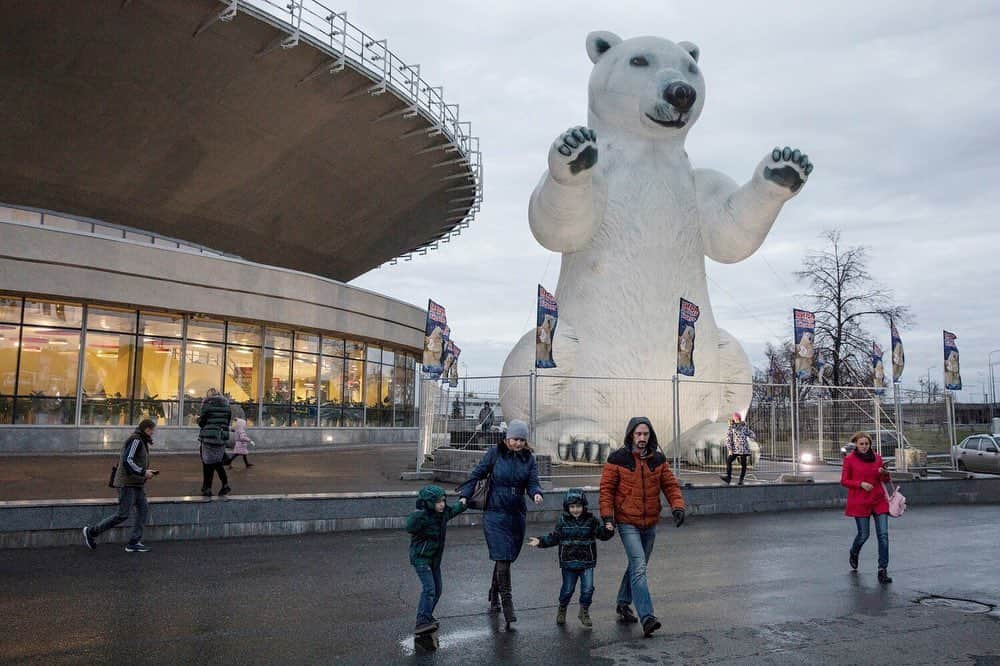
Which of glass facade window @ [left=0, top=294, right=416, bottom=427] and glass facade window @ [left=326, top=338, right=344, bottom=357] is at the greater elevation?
glass facade window @ [left=326, top=338, right=344, bottom=357]

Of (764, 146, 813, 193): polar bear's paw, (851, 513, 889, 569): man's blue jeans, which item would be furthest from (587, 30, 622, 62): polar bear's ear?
(851, 513, 889, 569): man's blue jeans

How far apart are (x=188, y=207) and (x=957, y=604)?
2413 centimetres

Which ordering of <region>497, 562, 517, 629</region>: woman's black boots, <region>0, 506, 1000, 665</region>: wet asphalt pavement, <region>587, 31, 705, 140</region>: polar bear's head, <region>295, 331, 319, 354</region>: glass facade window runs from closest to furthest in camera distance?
<region>0, 506, 1000, 665</region>: wet asphalt pavement
<region>497, 562, 517, 629</region>: woman's black boots
<region>587, 31, 705, 140</region>: polar bear's head
<region>295, 331, 319, 354</region>: glass facade window

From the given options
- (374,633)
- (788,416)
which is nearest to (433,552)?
(374,633)

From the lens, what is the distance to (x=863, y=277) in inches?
1060

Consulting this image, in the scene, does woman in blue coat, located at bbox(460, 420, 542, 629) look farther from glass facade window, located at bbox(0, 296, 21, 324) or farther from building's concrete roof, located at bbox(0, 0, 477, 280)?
glass facade window, located at bbox(0, 296, 21, 324)

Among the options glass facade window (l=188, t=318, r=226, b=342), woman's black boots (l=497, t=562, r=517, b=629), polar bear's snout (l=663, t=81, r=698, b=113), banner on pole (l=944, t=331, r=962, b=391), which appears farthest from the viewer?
glass facade window (l=188, t=318, r=226, b=342)

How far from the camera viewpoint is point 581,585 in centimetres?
551

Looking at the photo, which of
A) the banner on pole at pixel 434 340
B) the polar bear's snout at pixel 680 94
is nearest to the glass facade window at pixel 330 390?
the banner on pole at pixel 434 340

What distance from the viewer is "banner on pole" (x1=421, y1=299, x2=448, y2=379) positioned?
13930 mm

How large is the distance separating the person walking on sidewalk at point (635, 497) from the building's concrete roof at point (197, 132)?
17605mm

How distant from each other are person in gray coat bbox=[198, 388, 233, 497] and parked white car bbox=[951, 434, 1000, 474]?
57.5 feet

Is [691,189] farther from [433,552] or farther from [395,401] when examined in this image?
[395,401]

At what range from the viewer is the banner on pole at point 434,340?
13.9 metres
